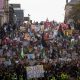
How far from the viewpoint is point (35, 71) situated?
3047 centimetres

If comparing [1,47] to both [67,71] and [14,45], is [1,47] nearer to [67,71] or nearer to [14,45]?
[14,45]

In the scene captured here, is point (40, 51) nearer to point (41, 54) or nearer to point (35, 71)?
point (41, 54)

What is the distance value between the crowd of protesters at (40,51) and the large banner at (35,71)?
0.23 m

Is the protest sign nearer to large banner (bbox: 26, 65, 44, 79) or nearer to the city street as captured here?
the city street

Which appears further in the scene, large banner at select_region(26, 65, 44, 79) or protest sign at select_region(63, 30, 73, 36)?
protest sign at select_region(63, 30, 73, 36)

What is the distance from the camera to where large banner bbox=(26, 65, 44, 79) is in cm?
3016

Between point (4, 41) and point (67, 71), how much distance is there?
9.13 m

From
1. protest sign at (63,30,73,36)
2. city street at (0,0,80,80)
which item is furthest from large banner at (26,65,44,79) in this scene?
protest sign at (63,30,73,36)

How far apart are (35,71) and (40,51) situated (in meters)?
8.08

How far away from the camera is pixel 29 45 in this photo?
132ft

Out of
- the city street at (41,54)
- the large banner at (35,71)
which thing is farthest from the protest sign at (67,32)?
the large banner at (35,71)

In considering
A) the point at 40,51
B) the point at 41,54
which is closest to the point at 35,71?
the point at 41,54

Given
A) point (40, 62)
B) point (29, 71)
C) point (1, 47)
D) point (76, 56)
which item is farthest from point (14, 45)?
point (29, 71)

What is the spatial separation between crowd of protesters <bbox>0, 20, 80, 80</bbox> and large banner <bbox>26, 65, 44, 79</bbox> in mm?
235
